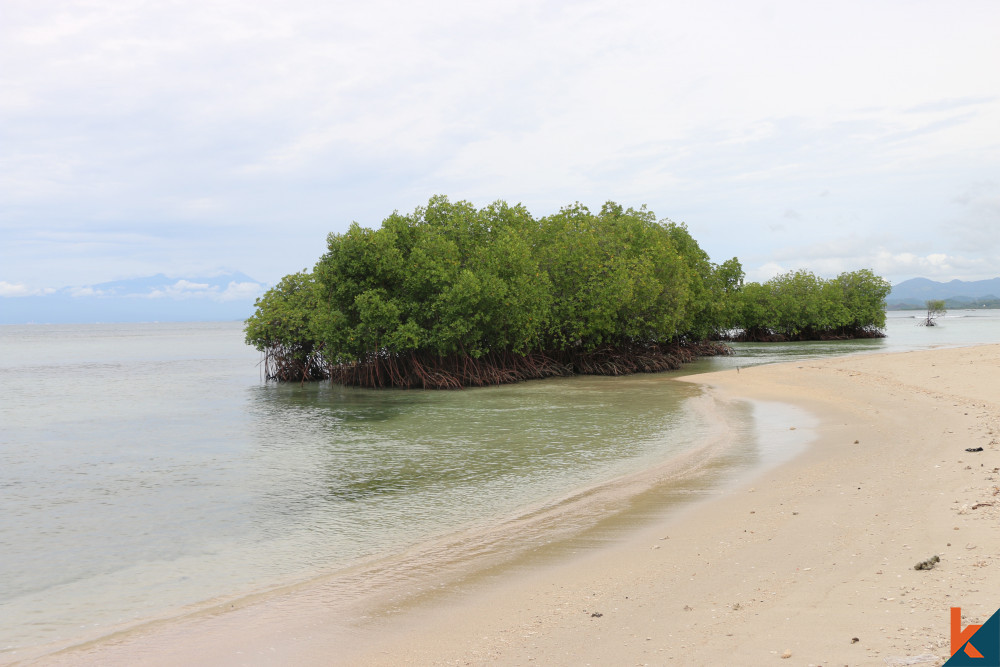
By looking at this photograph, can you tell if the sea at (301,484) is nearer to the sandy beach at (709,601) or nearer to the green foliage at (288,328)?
the sandy beach at (709,601)

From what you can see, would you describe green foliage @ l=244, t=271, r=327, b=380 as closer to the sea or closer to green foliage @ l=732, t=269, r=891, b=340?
the sea

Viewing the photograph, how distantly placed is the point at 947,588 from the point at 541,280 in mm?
25889

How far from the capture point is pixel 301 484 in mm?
11945

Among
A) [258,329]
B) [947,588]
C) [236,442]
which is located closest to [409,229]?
[258,329]

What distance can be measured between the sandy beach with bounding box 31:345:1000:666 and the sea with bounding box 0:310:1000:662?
0.91 metres

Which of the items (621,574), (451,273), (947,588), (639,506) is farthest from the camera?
(451,273)

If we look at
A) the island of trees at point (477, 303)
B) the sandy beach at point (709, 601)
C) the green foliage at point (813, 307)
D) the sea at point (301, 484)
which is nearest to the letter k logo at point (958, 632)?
the sandy beach at point (709, 601)

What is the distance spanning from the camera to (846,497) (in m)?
8.26

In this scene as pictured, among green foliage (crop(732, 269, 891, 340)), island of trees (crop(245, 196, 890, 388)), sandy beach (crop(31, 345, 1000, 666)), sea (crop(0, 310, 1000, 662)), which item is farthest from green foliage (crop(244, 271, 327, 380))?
green foliage (crop(732, 269, 891, 340))

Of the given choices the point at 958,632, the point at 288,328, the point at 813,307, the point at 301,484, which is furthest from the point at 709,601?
the point at 813,307

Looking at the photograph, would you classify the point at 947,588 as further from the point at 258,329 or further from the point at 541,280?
the point at 258,329

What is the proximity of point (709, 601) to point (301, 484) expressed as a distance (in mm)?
8650

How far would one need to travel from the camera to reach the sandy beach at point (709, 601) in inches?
166

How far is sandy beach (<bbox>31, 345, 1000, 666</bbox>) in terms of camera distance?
166 inches
